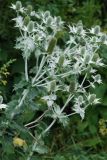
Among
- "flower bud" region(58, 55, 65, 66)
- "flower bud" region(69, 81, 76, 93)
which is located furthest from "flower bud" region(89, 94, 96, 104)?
"flower bud" region(58, 55, 65, 66)

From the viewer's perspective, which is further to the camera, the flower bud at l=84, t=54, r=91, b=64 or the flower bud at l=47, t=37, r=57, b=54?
the flower bud at l=84, t=54, r=91, b=64

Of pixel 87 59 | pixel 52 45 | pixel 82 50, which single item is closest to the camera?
pixel 52 45

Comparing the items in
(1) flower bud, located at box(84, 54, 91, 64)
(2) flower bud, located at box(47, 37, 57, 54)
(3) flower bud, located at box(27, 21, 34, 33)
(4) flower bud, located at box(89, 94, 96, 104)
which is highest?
(3) flower bud, located at box(27, 21, 34, 33)

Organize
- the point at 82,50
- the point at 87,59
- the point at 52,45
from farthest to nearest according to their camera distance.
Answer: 1. the point at 82,50
2. the point at 87,59
3. the point at 52,45

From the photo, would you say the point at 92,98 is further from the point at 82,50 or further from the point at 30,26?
the point at 30,26

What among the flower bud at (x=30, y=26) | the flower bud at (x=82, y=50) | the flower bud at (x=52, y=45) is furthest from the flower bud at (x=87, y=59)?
the flower bud at (x=30, y=26)

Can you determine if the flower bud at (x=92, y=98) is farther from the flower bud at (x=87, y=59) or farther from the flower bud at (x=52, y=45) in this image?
the flower bud at (x=52, y=45)

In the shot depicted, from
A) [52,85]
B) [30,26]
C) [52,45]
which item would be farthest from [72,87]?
[30,26]

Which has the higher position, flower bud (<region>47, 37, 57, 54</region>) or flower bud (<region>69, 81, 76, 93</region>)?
flower bud (<region>47, 37, 57, 54</region>)

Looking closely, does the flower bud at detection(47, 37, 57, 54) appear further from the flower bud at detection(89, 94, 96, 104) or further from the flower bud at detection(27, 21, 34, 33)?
the flower bud at detection(89, 94, 96, 104)

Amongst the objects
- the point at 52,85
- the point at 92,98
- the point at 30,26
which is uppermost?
the point at 30,26

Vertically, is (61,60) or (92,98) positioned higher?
(61,60)
